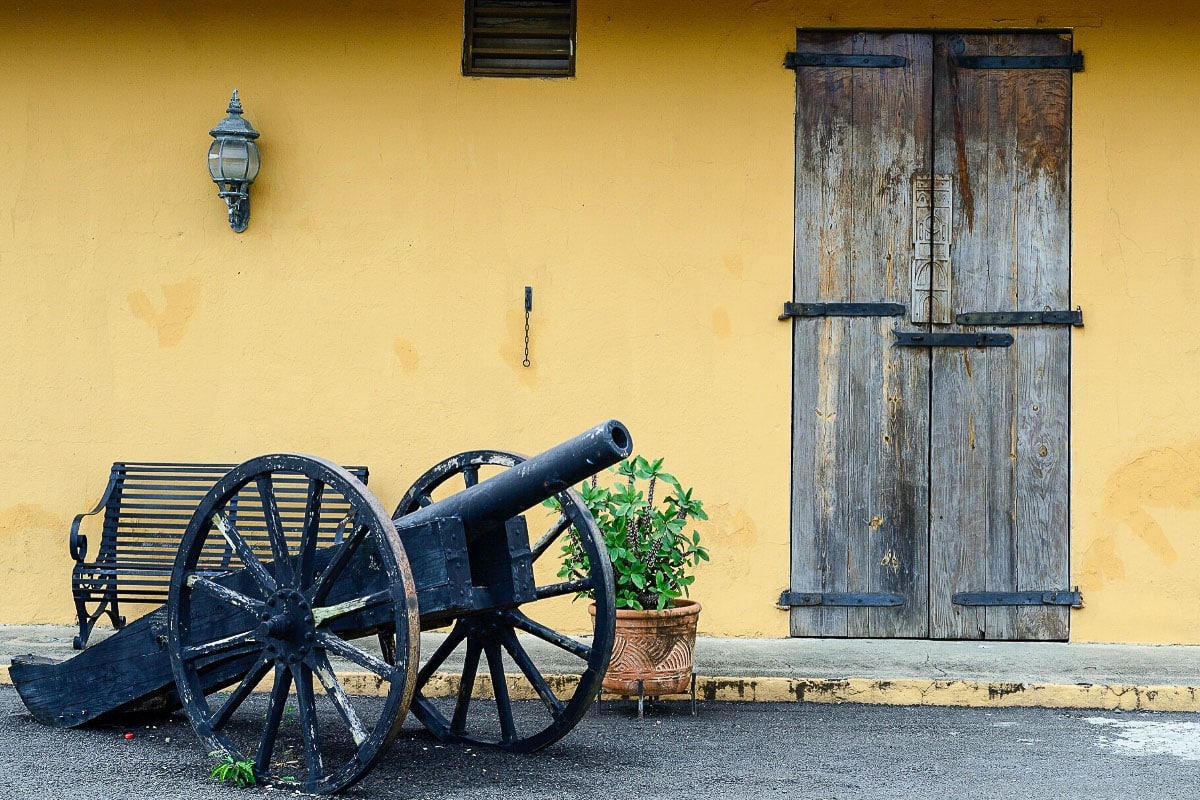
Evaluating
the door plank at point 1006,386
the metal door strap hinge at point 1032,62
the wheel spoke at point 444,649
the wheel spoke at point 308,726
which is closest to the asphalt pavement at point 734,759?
the wheel spoke at point 308,726

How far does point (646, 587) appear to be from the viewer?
5.99 metres

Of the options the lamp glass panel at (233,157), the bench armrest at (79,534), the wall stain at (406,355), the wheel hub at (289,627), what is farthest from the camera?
the wall stain at (406,355)

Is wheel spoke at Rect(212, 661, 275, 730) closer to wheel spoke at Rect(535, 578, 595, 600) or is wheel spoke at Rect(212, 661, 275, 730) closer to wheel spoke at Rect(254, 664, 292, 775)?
wheel spoke at Rect(254, 664, 292, 775)

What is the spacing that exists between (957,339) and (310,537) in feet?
12.1

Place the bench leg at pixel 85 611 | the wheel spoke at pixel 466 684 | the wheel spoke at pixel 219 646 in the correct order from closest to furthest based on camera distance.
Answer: the wheel spoke at pixel 219 646 < the wheel spoke at pixel 466 684 < the bench leg at pixel 85 611

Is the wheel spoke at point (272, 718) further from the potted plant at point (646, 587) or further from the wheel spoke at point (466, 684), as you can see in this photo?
the potted plant at point (646, 587)

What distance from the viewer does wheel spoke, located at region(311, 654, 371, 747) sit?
4641 millimetres

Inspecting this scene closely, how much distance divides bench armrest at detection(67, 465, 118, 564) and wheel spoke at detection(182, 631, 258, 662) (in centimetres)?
199

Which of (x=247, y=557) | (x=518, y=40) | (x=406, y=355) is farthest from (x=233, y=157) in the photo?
(x=247, y=557)

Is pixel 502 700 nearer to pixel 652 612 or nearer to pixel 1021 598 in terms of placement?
pixel 652 612

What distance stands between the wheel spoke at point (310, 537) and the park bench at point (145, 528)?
1.80 m

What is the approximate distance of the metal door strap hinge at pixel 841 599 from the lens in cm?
713

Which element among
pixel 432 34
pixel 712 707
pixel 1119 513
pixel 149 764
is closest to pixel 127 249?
pixel 432 34

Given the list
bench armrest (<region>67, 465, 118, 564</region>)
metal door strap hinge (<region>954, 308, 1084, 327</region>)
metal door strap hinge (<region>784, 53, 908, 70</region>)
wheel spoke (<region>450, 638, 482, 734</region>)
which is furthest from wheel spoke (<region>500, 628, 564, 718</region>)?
metal door strap hinge (<region>784, 53, 908, 70</region>)
